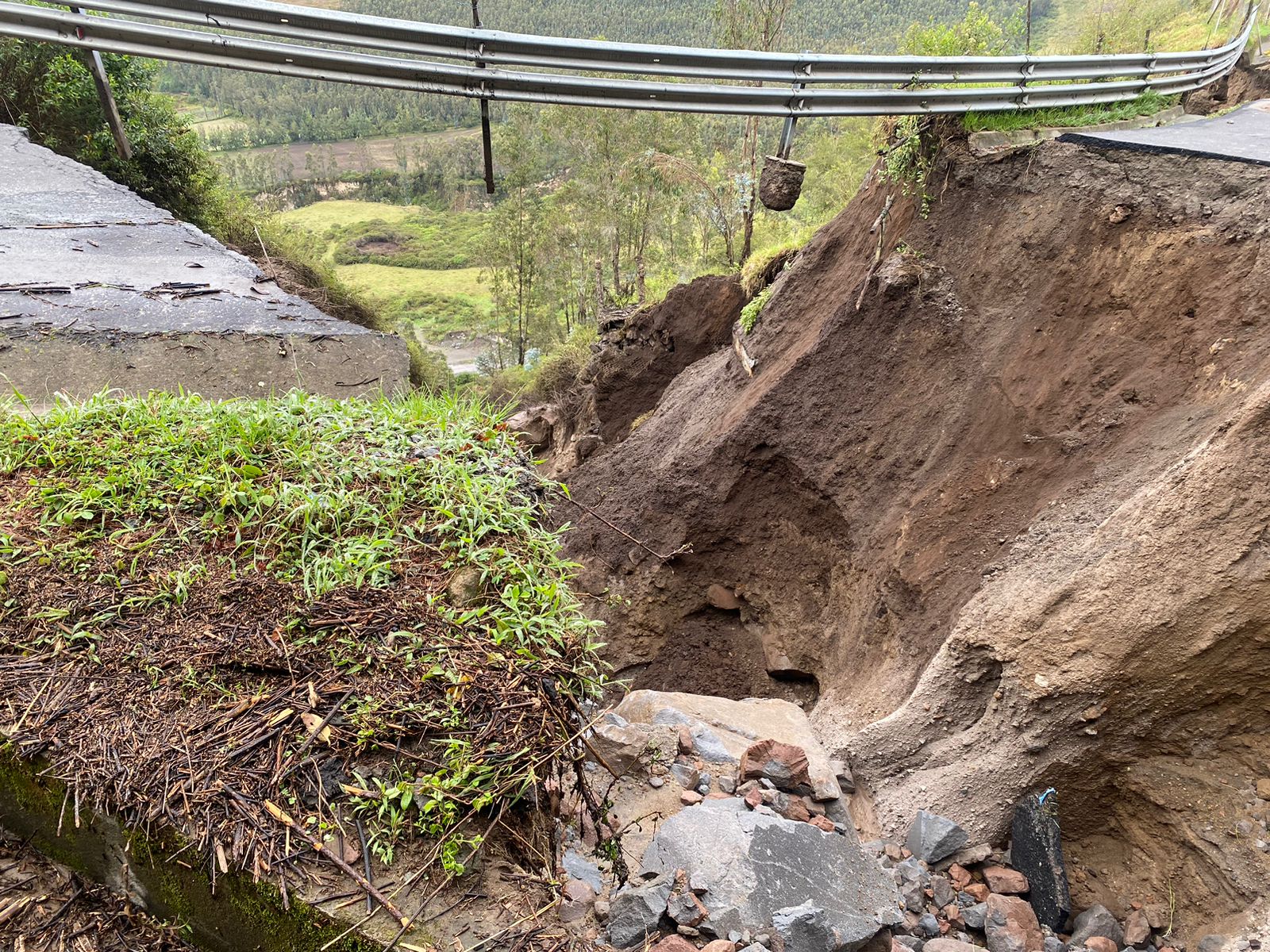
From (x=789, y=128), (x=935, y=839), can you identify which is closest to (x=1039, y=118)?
(x=789, y=128)

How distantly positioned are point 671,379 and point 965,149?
575cm

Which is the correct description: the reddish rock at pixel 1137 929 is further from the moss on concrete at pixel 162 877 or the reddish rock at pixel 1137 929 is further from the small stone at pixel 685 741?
the moss on concrete at pixel 162 877

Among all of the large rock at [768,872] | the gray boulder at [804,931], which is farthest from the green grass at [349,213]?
the gray boulder at [804,931]

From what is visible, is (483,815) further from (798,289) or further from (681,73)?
(798,289)

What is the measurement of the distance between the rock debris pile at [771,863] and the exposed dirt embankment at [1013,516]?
315 millimetres

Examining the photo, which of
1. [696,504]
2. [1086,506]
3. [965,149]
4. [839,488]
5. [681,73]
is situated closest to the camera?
[1086,506]

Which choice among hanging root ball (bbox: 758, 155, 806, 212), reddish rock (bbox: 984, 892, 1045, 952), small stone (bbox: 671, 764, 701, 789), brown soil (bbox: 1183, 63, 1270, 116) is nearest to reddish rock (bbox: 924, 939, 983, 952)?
reddish rock (bbox: 984, 892, 1045, 952)

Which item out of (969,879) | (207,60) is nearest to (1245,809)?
(969,879)

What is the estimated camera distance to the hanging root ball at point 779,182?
5.47 metres

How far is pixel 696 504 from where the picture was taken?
7152mm

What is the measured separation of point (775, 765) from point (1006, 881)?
142 cm

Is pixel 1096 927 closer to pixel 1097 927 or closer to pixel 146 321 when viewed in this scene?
pixel 1097 927

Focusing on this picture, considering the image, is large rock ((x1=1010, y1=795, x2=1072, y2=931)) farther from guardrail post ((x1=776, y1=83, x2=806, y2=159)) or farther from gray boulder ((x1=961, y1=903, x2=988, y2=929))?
guardrail post ((x1=776, y1=83, x2=806, y2=159))

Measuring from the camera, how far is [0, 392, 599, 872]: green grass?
6.82 feet
